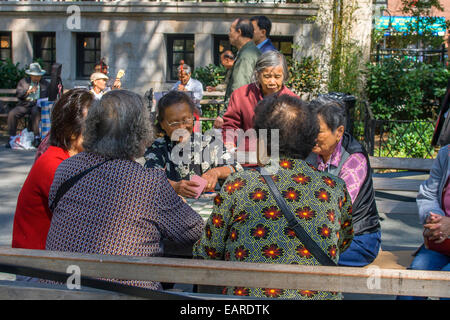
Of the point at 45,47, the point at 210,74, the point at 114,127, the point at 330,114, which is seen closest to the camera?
the point at 114,127

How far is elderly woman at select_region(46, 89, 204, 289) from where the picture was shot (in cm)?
255

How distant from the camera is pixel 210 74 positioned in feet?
48.6

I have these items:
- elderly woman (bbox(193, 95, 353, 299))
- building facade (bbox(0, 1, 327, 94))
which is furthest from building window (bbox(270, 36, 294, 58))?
elderly woman (bbox(193, 95, 353, 299))

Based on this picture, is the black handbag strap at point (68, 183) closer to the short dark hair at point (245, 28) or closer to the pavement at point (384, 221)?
the pavement at point (384, 221)

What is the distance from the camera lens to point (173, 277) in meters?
2.38

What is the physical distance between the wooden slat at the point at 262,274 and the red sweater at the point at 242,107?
2508mm

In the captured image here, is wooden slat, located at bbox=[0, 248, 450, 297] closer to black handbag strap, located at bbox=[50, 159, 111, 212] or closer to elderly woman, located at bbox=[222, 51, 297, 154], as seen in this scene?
black handbag strap, located at bbox=[50, 159, 111, 212]

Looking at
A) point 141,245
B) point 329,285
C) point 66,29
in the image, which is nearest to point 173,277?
point 141,245

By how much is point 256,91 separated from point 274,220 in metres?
2.56

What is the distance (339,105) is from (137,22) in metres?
12.6

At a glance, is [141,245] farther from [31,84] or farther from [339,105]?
[31,84]

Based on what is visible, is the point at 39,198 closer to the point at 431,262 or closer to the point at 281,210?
the point at 281,210

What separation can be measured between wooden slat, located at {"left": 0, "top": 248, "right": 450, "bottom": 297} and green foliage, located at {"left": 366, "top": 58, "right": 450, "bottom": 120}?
34.5 feet

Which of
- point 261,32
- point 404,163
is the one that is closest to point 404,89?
point 261,32
